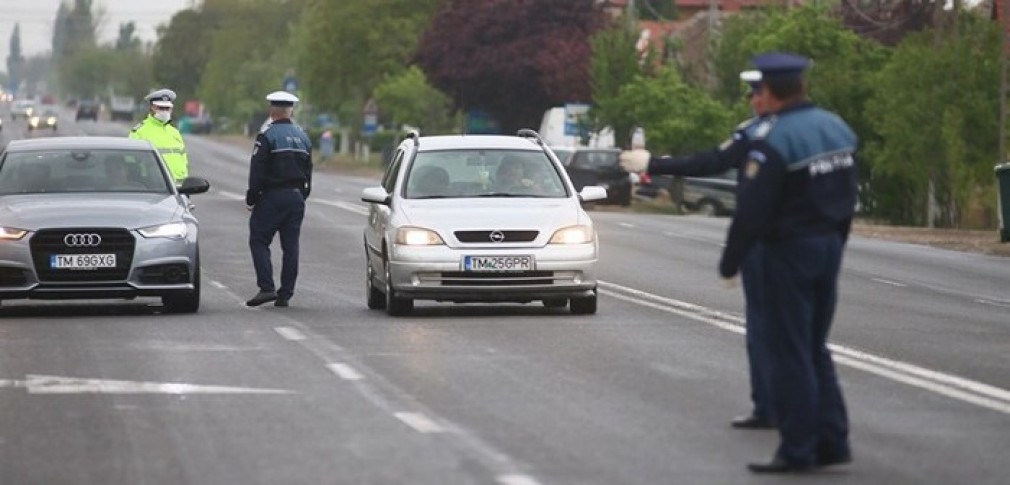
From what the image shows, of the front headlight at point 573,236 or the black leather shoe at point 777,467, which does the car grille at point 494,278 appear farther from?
the black leather shoe at point 777,467

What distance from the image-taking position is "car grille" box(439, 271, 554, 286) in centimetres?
2044

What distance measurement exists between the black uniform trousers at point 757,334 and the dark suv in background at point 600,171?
4582 centimetres

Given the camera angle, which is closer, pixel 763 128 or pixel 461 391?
pixel 763 128

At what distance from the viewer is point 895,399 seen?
47.2 feet

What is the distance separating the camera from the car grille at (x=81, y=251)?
20484 millimetres

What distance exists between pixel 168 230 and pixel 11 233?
1.24 meters

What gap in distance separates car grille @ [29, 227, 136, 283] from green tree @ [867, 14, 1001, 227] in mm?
29325

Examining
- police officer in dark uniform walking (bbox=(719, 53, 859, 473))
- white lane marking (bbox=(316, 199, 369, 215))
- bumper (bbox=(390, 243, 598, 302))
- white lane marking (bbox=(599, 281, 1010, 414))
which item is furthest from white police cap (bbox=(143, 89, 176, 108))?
white lane marking (bbox=(316, 199, 369, 215))

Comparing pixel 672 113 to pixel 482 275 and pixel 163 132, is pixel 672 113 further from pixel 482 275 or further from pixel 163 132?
pixel 482 275

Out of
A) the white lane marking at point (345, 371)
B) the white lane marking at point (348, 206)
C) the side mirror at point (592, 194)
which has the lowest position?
the white lane marking at point (348, 206)

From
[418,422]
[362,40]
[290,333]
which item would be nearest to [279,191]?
[290,333]

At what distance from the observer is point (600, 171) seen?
2335 inches

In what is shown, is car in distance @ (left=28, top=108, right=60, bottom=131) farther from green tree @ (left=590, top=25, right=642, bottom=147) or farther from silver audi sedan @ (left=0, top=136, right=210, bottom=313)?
silver audi sedan @ (left=0, top=136, right=210, bottom=313)

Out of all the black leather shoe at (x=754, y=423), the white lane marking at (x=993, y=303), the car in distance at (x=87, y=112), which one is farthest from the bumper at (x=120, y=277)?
the car in distance at (x=87, y=112)
